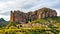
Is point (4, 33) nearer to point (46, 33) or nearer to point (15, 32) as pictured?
point (15, 32)

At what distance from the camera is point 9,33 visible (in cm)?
14225

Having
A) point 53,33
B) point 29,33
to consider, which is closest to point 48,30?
point 53,33

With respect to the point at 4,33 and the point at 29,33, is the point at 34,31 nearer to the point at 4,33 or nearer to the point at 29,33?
the point at 29,33

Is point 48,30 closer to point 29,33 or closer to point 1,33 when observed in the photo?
point 29,33

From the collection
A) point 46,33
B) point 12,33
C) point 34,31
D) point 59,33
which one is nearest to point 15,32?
point 12,33

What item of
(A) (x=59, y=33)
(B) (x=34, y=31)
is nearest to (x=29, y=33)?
(B) (x=34, y=31)

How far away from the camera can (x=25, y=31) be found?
14762cm

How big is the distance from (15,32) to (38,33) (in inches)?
681

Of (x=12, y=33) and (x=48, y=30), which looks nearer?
(x=12, y=33)

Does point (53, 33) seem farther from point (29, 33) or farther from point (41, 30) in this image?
point (29, 33)

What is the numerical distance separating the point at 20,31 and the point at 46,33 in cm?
1995

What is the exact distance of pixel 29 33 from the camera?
142500 mm

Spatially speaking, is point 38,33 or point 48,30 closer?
point 38,33

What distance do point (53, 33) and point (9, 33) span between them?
112 ft
